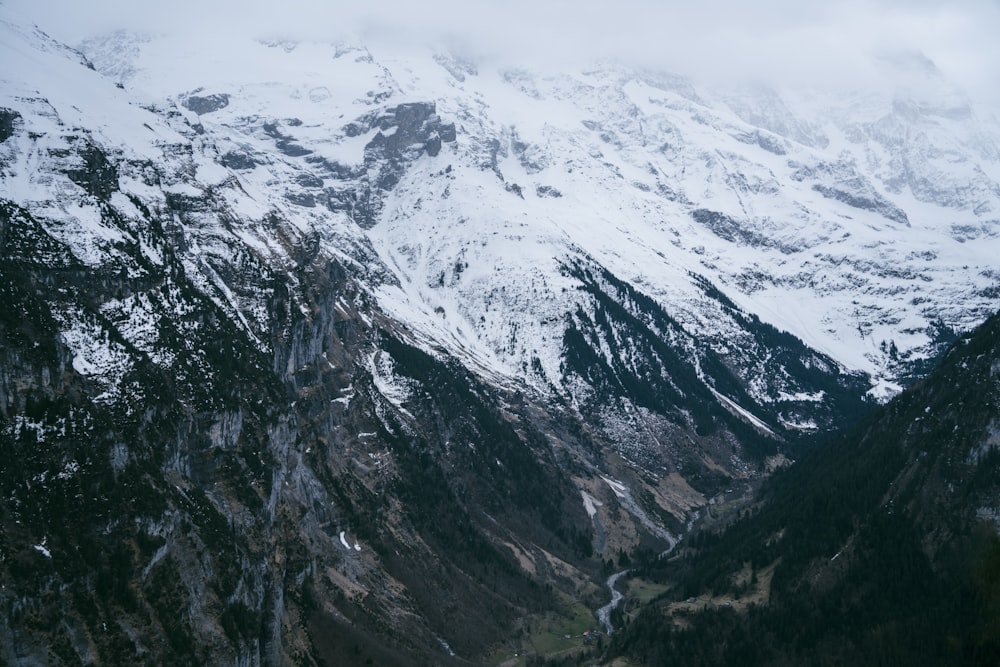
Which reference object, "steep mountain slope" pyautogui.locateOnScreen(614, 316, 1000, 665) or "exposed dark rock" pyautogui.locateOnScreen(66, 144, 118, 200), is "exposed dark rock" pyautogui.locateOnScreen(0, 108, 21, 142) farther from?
"steep mountain slope" pyautogui.locateOnScreen(614, 316, 1000, 665)


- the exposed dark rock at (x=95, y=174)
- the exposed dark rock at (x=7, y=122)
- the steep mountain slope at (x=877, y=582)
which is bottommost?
the steep mountain slope at (x=877, y=582)

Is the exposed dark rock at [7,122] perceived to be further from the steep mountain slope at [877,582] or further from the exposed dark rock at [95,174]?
the steep mountain slope at [877,582]

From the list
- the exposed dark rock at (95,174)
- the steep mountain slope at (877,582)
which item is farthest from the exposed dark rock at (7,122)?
the steep mountain slope at (877,582)

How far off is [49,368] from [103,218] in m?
53.1

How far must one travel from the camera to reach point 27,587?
112250 millimetres

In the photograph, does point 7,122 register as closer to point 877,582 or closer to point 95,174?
point 95,174

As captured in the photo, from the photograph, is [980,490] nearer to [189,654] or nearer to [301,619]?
[301,619]

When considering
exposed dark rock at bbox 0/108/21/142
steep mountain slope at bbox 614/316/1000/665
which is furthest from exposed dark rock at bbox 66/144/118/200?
steep mountain slope at bbox 614/316/1000/665

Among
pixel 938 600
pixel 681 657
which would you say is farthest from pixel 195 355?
pixel 938 600

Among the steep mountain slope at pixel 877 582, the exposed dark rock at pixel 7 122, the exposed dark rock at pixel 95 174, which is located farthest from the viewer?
the exposed dark rock at pixel 95 174

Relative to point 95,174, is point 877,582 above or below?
below

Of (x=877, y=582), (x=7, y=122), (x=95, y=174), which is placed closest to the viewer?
(x=877, y=582)

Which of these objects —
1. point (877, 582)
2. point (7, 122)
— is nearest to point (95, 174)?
point (7, 122)

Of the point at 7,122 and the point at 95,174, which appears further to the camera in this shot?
the point at 95,174
